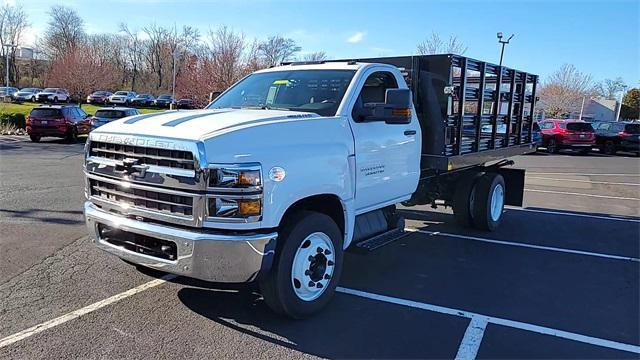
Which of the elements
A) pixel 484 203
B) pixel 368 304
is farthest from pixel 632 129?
pixel 368 304

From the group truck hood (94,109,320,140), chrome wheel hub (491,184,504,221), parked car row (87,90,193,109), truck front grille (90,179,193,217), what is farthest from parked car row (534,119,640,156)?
parked car row (87,90,193,109)

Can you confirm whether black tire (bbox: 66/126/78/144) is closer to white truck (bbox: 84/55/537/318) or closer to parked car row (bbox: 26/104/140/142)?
parked car row (bbox: 26/104/140/142)

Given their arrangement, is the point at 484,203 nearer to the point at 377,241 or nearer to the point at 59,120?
the point at 377,241

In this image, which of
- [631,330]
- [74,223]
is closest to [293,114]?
[631,330]

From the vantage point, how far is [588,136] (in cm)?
2684

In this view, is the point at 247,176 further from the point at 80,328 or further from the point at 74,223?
the point at 74,223

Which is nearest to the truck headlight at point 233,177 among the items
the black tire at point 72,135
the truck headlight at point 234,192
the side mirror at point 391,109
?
the truck headlight at point 234,192

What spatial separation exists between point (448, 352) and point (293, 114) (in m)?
2.33

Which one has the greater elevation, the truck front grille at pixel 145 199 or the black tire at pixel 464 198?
the truck front grille at pixel 145 199

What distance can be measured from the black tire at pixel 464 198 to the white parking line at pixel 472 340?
141 inches

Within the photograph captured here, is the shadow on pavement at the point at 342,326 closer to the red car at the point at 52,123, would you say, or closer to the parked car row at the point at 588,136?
the red car at the point at 52,123

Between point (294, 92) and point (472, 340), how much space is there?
113 inches

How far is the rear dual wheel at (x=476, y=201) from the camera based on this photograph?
782 cm

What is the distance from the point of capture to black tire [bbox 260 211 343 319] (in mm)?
3957
